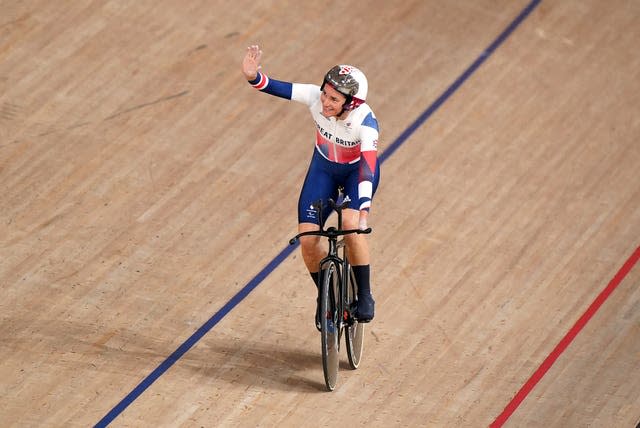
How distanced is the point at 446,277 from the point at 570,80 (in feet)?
7.49

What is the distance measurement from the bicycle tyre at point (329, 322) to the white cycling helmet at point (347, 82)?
81cm

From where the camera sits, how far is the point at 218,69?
7.89m

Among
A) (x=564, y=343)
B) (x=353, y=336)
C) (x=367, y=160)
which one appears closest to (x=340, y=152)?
(x=367, y=160)

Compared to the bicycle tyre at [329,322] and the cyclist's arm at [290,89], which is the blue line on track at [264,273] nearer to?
the bicycle tyre at [329,322]

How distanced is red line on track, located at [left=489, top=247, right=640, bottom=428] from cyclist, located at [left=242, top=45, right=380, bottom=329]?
3.00 ft

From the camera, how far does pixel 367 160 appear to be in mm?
5340

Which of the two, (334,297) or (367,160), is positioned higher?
(367,160)

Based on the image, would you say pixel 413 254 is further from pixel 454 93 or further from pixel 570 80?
pixel 570 80

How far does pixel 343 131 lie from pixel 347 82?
295 mm

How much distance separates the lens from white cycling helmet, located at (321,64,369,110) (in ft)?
17.3

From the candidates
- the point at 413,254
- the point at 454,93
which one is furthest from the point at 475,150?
the point at 413,254

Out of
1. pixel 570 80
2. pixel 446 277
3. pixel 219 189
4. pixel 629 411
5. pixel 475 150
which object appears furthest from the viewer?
pixel 570 80

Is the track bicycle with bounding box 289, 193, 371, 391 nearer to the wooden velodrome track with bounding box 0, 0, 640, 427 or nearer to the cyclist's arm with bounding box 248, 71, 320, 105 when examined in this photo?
the wooden velodrome track with bounding box 0, 0, 640, 427

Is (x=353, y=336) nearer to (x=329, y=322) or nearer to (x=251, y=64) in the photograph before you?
(x=329, y=322)
